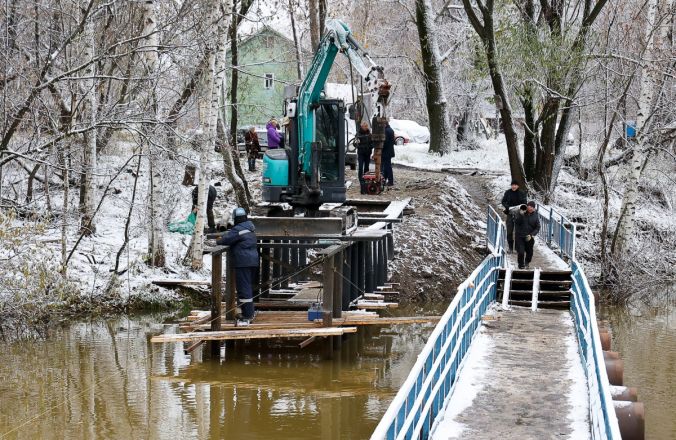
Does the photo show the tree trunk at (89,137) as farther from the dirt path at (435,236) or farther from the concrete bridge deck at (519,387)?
the concrete bridge deck at (519,387)

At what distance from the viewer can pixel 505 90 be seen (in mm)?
29578

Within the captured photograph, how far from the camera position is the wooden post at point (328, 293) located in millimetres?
16531

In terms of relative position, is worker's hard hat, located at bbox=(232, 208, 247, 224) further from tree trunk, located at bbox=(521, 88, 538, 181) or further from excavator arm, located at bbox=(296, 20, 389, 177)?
tree trunk, located at bbox=(521, 88, 538, 181)

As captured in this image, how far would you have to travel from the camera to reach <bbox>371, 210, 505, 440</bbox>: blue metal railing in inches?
320

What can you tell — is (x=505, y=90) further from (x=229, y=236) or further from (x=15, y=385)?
(x=15, y=385)

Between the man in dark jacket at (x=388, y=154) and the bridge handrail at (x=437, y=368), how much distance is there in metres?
11.3

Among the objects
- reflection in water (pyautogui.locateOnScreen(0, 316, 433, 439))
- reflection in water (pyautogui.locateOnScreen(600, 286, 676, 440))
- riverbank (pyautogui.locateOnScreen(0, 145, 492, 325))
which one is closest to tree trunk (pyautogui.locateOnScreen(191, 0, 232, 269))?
riverbank (pyautogui.locateOnScreen(0, 145, 492, 325))

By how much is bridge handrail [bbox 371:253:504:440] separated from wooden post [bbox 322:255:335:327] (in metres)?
2.57

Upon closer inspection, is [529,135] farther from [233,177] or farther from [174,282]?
[174,282]

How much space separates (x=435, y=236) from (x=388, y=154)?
11.0ft

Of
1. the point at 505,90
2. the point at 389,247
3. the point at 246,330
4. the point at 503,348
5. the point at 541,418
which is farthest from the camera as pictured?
the point at 505,90

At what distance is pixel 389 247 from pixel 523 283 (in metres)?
5.29

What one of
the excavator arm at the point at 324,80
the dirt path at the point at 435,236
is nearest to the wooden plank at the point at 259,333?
the excavator arm at the point at 324,80

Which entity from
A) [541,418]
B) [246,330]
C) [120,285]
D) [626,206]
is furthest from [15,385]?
[626,206]
